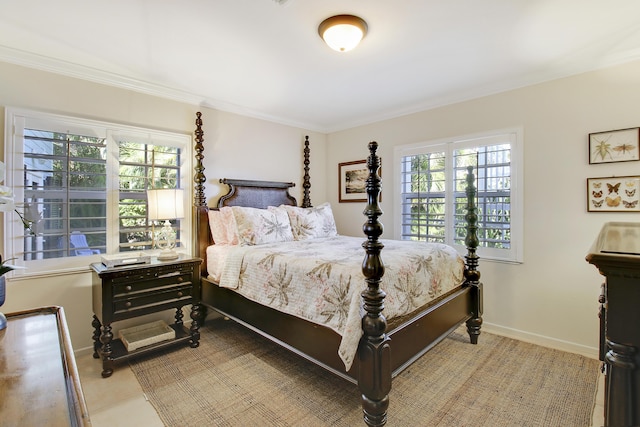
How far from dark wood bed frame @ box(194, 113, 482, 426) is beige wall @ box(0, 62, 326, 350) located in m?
0.25

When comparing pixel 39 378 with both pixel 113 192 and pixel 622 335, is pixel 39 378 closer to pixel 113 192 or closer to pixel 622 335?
pixel 622 335

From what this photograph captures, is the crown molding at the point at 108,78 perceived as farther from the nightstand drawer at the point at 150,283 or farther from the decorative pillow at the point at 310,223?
the nightstand drawer at the point at 150,283

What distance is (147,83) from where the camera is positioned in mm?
2918

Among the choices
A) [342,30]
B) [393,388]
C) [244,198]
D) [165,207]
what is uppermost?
[342,30]

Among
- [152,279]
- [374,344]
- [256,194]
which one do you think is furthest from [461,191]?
[152,279]

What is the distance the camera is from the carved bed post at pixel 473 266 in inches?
112

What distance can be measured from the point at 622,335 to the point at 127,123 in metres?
3.55

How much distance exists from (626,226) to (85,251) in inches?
142

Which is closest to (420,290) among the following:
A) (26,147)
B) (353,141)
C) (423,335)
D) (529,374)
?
(423,335)

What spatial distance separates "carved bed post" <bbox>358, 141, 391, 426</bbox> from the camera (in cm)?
167

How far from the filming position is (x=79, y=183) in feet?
8.67

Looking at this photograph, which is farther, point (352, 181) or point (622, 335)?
point (352, 181)

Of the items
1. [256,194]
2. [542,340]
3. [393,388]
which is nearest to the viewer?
[393,388]

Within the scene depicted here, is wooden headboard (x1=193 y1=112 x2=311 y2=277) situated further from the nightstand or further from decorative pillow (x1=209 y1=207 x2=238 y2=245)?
the nightstand
